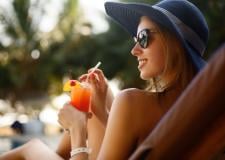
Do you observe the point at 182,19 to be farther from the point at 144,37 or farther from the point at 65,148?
the point at 65,148

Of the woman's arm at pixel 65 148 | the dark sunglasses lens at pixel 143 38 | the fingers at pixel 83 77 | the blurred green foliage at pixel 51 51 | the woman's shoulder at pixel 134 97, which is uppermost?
the blurred green foliage at pixel 51 51

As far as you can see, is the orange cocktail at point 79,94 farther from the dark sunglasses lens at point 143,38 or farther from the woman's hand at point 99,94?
the dark sunglasses lens at point 143,38

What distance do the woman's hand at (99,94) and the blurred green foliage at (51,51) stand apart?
1772 centimetres

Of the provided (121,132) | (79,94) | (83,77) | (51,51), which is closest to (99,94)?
(83,77)

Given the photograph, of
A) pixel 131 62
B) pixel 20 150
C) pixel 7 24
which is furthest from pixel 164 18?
pixel 7 24

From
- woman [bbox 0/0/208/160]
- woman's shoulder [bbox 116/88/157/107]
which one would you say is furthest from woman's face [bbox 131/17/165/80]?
woman's shoulder [bbox 116/88/157/107]

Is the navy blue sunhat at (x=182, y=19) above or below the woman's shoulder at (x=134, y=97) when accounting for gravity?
above

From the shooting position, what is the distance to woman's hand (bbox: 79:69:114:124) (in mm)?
1897

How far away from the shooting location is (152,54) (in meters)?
1.61

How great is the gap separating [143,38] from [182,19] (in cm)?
15

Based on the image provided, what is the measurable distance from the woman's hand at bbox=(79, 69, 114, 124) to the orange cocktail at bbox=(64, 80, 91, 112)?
12cm

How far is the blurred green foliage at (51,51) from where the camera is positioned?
2084 centimetres

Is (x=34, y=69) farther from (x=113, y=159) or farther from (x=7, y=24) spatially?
(x=113, y=159)

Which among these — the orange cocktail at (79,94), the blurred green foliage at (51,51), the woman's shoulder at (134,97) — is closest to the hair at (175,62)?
the woman's shoulder at (134,97)
